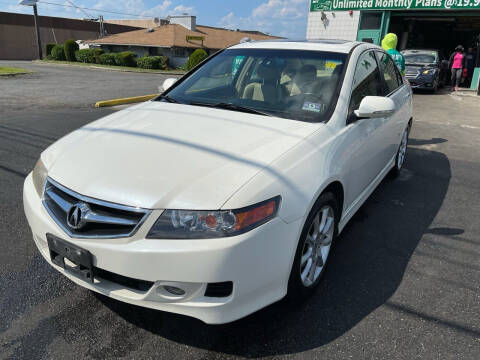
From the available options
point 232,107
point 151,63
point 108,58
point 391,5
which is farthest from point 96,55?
point 232,107

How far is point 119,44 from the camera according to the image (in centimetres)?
3966

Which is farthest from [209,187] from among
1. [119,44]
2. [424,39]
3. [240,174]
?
[119,44]

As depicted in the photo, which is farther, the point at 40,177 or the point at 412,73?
the point at 412,73

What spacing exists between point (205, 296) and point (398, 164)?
3975 millimetres

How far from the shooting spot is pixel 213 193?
192cm

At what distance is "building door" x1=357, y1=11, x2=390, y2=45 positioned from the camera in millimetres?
18031

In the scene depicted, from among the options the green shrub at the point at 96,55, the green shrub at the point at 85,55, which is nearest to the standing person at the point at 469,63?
the green shrub at the point at 96,55

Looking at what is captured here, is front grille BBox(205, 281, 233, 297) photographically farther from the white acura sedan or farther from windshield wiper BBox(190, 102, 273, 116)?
windshield wiper BBox(190, 102, 273, 116)

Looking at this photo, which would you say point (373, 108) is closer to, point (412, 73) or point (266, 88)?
point (266, 88)

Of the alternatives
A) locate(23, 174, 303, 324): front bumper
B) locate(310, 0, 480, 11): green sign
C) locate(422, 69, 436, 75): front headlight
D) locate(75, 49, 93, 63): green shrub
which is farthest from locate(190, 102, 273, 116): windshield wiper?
locate(75, 49, 93, 63): green shrub

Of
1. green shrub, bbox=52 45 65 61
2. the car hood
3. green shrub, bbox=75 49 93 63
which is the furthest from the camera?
green shrub, bbox=52 45 65 61

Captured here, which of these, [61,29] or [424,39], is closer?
[424,39]

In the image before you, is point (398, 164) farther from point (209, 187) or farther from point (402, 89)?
point (209, 187)

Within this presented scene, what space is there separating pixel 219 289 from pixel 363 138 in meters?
1.81
